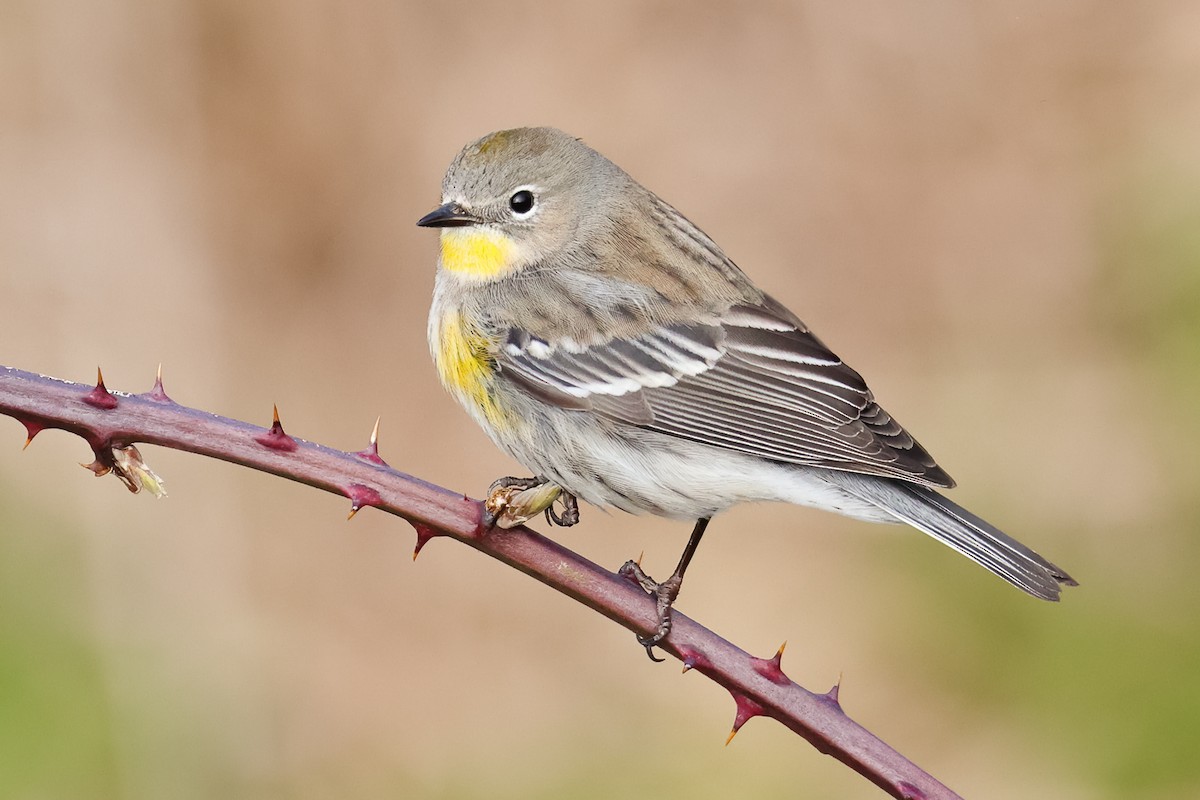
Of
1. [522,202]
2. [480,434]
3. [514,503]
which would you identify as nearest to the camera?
[514,503]

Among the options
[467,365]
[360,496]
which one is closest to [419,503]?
[360,496]

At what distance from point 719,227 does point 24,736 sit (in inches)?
195

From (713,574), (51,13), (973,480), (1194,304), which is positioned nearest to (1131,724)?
(973,480)

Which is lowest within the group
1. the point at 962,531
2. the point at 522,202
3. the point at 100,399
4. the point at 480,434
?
the point at 480,434

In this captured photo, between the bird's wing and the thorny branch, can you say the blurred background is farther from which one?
the thorny branch

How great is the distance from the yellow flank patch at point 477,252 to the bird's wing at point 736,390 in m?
0.40

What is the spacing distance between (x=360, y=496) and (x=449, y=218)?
2.22 metres

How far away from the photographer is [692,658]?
283cm

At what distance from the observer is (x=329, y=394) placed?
877 cm

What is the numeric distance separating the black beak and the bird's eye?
0.13m

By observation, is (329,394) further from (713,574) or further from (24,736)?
(24,736)

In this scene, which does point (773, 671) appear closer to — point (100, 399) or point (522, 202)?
point (100, 399)

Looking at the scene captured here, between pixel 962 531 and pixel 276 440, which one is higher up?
pixel 962 531

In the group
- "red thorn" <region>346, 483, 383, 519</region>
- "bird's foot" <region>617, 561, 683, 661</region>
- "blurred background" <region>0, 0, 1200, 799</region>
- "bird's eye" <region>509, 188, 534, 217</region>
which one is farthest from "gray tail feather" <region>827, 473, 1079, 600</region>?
"blurred background" <region>0, 0, 1200, 799</region>
